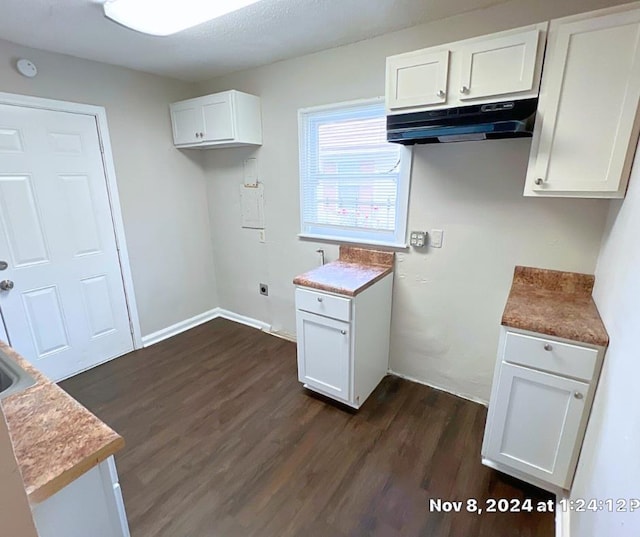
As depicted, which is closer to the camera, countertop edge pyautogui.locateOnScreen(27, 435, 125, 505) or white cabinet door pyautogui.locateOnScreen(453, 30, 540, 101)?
countertop edge pyautogui.locateOnScreen(27, 435, 125, 505)

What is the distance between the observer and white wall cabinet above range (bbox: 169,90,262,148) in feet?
8.74

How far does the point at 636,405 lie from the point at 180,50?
303 centimetres

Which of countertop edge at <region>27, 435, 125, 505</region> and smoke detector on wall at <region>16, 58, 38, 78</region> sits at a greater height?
smoke detector on wall at <region>16, 58, 38, 78</region>

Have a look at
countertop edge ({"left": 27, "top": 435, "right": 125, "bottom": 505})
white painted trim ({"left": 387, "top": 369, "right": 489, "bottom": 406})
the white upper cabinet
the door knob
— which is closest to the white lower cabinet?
white painted trim ({"left": 387, "top": 369, "right": 489, "bottom": 406})

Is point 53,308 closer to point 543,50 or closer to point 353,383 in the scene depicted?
point 353,383

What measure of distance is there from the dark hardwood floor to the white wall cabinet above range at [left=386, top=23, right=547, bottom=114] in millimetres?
1889

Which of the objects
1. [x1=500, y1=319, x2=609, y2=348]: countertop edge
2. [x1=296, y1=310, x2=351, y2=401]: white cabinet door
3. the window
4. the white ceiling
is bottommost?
[x1=296, y1=310, x2=351, y2=401]: white cabinet door

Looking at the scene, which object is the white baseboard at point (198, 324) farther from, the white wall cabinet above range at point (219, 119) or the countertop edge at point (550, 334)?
the countertop edge at point (550, 334)

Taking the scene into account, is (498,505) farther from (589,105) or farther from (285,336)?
(285,336)

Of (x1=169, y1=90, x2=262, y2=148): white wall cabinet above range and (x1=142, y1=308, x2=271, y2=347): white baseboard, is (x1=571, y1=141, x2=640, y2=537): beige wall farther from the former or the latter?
(x1=142, y1=308, x2=271, y2=347): white baseboard

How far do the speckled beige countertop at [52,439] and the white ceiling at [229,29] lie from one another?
74.8 inches

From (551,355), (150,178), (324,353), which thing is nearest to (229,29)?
(150,178)

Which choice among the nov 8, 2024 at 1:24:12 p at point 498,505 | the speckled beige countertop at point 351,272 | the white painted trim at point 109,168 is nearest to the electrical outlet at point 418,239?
the speckled beige countertop at point 351,272

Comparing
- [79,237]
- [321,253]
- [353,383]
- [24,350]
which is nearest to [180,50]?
[79,237]
